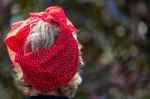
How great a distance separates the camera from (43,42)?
8.77ft

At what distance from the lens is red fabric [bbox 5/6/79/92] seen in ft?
8.86

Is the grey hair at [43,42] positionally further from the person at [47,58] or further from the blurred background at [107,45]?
the blurred background at [107,45]

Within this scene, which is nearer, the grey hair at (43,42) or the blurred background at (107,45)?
the grey hair at (43,42)

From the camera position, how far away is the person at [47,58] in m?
2.69

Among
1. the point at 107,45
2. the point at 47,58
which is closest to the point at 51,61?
the point at 47,58

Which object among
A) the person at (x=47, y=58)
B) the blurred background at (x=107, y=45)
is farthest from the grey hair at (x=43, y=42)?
the blurred background at (x=107, y=45)

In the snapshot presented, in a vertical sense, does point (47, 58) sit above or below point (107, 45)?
above

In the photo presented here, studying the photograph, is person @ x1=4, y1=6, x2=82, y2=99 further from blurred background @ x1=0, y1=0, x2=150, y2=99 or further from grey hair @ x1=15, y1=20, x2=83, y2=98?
blurred background @ x1=0, y1=0, x2=150, y2=99

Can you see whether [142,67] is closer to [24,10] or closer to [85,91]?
[85,91]

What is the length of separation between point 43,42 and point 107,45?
114 inches

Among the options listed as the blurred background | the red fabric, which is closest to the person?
the red fabric

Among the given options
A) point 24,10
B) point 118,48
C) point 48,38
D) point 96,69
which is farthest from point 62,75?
point 118,48

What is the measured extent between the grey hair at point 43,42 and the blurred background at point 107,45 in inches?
81.0

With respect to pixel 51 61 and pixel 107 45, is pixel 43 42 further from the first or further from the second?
pixel 107 45
